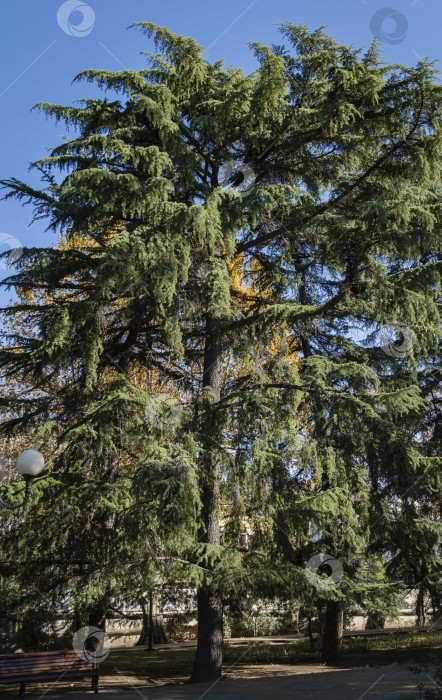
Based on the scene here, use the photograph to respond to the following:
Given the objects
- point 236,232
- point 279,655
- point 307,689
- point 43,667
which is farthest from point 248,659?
point 236,232

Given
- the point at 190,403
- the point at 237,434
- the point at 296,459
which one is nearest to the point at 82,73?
the point at 190,403

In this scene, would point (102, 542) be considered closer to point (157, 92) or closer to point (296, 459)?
point (296, 459)

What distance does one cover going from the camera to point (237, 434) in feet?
33.3

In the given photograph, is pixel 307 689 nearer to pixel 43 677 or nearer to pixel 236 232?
pixel 43 677

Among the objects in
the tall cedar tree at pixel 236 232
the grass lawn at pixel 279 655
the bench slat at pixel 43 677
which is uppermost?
the tall cedar tree at pixel 236 232

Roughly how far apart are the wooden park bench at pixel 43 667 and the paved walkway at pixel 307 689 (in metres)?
0.86

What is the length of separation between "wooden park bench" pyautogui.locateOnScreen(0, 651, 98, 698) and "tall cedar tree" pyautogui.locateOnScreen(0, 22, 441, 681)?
1949 millimetres

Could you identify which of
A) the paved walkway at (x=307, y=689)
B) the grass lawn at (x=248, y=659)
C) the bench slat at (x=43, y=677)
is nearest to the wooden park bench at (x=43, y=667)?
the bench slat at (x=43, y=677)

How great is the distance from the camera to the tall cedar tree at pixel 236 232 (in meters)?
9.48

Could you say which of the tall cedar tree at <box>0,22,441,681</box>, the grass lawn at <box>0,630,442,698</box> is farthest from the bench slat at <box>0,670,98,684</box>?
the tall cedar tree at <box>0,22,441,681</box>

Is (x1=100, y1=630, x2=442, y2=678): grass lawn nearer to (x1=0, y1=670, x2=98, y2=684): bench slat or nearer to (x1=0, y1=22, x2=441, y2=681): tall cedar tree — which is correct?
A: (x1=0, y1=22, x2=441, y2=681): tall cedar tree

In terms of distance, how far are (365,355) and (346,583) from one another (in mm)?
4946

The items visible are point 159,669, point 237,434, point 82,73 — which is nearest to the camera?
point 237,434

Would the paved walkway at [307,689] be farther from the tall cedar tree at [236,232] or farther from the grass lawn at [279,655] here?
the grass lawn at [279,655]
